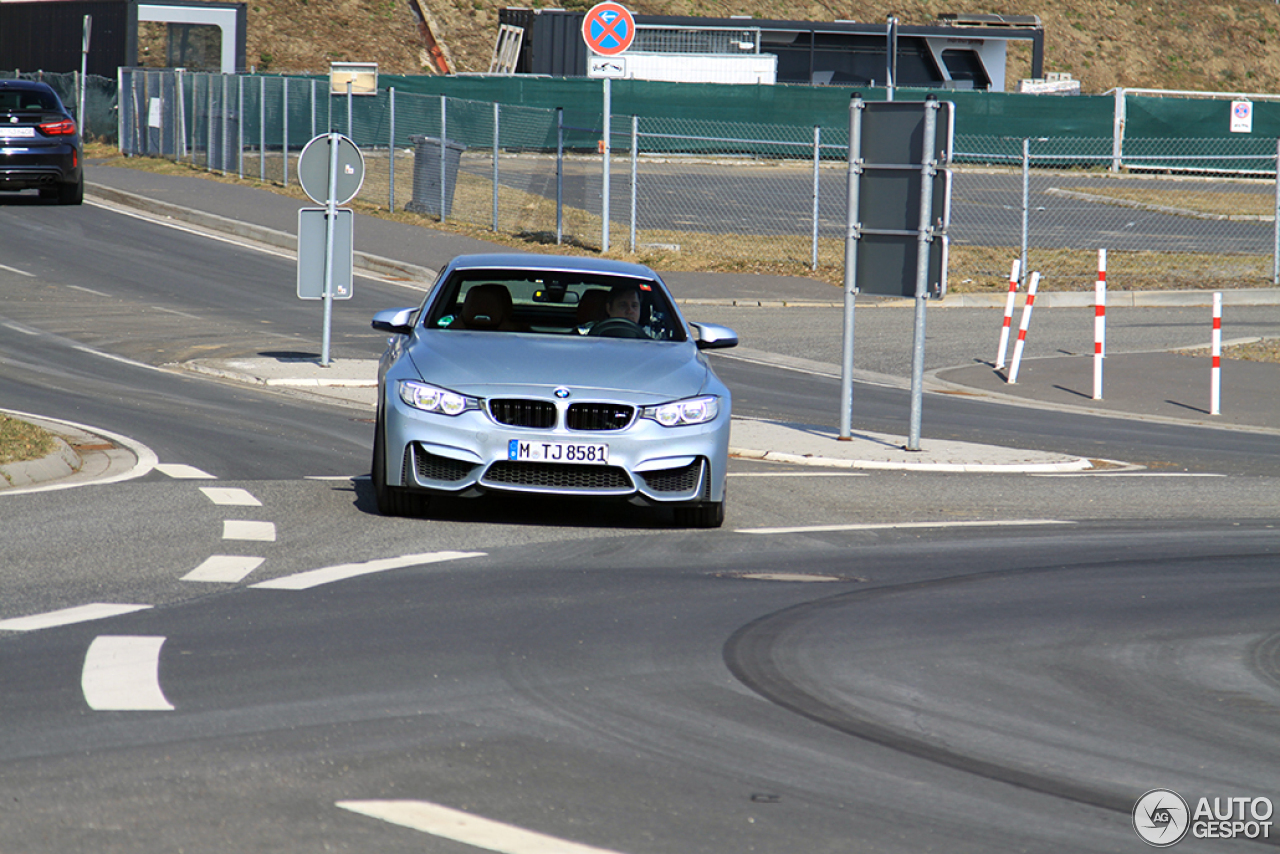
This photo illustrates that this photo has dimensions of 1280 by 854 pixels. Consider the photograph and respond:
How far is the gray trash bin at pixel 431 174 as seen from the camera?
3088cm

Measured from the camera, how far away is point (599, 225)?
31203mm

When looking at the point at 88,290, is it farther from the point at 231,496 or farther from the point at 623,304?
the point at 623,304

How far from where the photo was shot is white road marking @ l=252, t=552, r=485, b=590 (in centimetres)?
727

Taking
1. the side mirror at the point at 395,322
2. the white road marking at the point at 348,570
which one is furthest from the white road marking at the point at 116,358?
the white road marking at the point at 348,570

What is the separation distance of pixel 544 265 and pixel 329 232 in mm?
6250

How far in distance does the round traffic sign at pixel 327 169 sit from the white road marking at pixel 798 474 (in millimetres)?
5778

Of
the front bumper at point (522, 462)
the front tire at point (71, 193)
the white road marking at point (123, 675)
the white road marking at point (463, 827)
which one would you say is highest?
the front tire at point (71, 193)

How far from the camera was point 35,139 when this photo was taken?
92.0 ft

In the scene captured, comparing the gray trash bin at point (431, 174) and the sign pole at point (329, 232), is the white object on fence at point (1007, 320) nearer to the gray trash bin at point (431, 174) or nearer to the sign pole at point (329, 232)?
the sign pole at point (329, 232)

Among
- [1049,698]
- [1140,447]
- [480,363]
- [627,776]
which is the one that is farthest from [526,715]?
[1140,447]

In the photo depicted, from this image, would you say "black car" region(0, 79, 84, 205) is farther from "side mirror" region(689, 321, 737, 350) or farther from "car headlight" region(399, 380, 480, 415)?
"car headlight" region(399, 380, 480, 415)

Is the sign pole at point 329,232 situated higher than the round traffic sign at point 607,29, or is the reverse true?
the round traffic sign at point 607,29

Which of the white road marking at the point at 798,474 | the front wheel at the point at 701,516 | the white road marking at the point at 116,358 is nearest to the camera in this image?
the front wheel at the point at 701,516

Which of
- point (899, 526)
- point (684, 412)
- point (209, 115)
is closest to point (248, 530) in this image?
point (684, 412)
